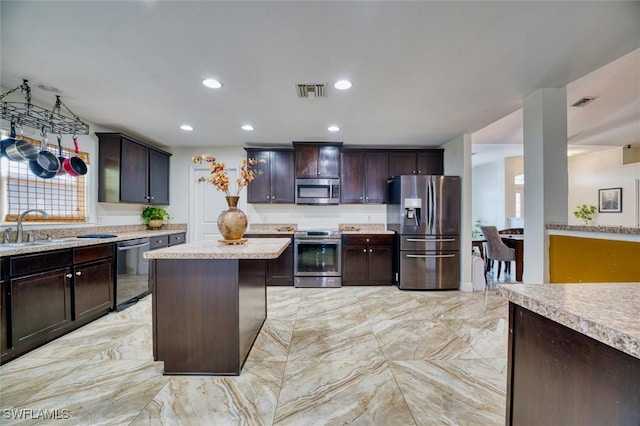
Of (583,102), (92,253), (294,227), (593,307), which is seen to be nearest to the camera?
(593,307)

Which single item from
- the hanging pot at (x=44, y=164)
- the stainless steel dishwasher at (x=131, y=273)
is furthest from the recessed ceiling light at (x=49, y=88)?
the stainless steel dishwasher at (x=131, y=273)

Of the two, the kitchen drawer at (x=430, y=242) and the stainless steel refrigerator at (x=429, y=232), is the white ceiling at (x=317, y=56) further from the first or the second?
the kitchen drawer at (x=430, y=242)

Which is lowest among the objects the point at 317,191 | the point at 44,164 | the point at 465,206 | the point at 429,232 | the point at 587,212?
the point at 429,232

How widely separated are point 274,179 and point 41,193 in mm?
2844

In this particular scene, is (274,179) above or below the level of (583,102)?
below

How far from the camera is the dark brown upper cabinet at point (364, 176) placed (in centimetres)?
463

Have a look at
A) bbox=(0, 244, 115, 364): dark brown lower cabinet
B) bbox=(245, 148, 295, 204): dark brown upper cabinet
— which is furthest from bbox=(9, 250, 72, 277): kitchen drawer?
bbox=(245, 148, 295, 204): dark brown upper cabinet

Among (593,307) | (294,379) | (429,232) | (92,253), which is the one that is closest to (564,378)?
(593,307)

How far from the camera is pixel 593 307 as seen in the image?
748 millimetres

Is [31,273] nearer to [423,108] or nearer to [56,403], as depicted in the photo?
[56,403]

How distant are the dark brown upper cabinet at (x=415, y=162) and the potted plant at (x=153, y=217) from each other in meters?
4.02

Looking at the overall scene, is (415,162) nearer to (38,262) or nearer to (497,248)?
(497,248)

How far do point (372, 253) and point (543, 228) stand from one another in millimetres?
2291

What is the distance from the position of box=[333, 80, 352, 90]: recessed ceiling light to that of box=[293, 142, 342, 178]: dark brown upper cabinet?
193cm
